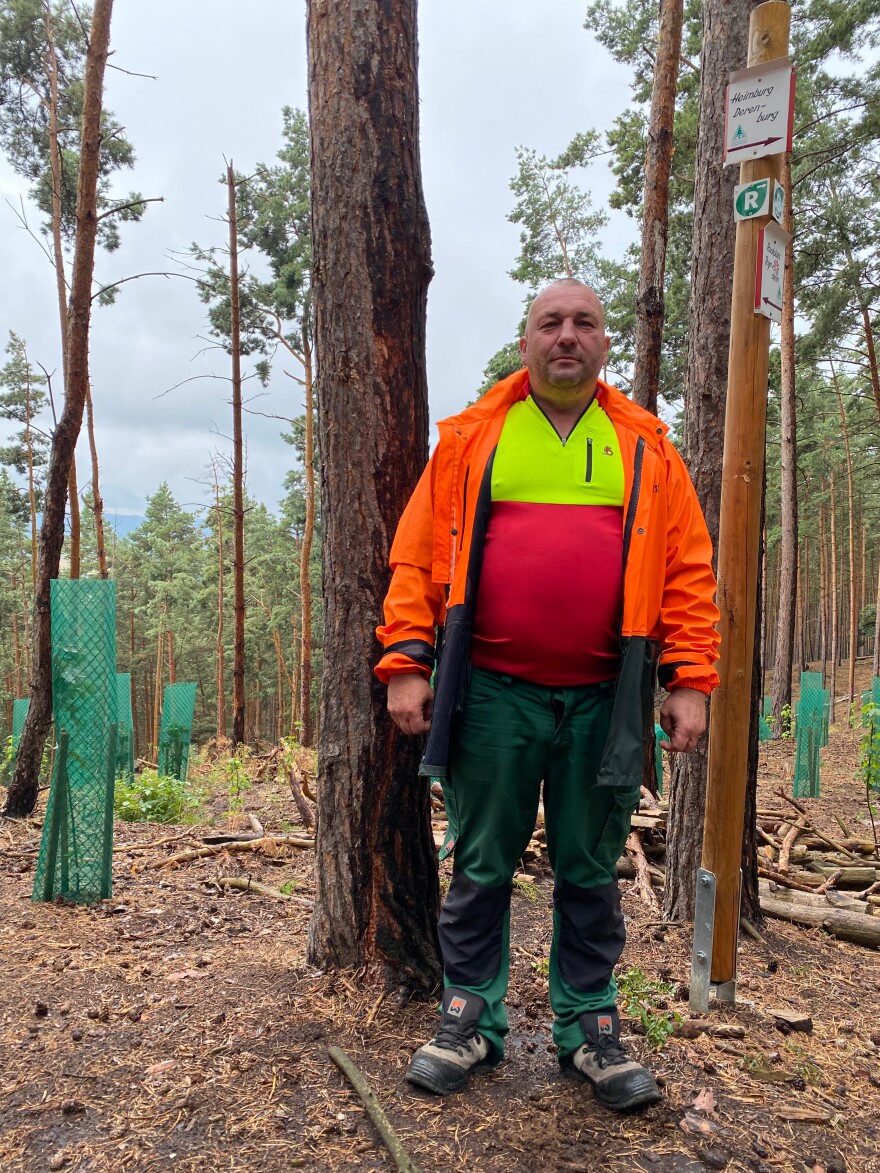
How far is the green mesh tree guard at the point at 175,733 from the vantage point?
36.1ft

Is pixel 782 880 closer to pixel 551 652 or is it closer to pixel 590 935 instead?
pixel 590 935

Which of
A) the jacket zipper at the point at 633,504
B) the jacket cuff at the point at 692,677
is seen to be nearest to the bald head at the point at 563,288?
the jacket zipper at the point at 633,504

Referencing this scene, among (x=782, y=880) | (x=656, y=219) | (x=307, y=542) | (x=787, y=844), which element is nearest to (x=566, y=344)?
(x=782, y=880)

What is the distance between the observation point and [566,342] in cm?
255

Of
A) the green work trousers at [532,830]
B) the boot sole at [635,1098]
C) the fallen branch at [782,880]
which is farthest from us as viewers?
the fallen branch at [782,880]

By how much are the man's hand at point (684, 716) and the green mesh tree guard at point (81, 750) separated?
128 inches

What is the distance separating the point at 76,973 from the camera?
3.45 meters

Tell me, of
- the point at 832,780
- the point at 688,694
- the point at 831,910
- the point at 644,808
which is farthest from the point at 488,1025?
the point at 832,780

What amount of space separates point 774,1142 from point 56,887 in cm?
376

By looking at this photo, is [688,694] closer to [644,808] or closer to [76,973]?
[76,973]

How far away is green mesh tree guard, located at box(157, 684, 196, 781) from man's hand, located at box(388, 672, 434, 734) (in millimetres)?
9082

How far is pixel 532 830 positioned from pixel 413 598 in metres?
0.82

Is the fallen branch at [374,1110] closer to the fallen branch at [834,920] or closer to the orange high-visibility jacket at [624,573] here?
the orange high-visibility jacket at [624,573]

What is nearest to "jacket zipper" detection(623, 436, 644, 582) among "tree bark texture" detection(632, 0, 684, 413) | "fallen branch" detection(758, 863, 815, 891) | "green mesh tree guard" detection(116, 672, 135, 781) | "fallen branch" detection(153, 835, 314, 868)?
"fallen branch" detection(758, 863, 815, 891)
